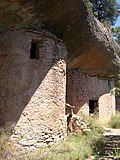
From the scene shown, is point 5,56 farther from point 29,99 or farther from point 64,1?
point 64,1

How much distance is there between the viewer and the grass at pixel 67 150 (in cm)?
475

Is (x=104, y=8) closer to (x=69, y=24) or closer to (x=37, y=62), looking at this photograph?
(x=69, y=24)

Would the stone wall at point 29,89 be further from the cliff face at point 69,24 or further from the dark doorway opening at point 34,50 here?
the cliff face at point 69,24

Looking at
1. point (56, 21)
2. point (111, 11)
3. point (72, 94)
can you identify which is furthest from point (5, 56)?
point (111, 11)

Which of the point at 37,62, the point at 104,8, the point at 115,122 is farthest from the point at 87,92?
the point at 104,8

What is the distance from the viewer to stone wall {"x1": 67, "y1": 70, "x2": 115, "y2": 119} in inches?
376

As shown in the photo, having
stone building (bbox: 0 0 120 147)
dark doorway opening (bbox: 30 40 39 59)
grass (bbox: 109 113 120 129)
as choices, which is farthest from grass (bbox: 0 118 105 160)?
grass (bbox: 109 113 120 129)

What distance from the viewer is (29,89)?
5961 mm

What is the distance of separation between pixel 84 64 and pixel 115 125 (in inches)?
131

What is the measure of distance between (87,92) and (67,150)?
503cm

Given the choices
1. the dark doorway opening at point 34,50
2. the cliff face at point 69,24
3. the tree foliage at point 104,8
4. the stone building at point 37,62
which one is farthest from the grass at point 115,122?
the tree foliage at point 104,8

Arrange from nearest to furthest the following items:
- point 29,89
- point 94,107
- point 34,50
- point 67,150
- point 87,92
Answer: point 67,150 → point 29,89 → point 34,50 → point 87,92 → point 94,107

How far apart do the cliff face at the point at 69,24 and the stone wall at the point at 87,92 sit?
0.58 m

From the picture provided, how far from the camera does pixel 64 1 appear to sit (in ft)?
19.1
